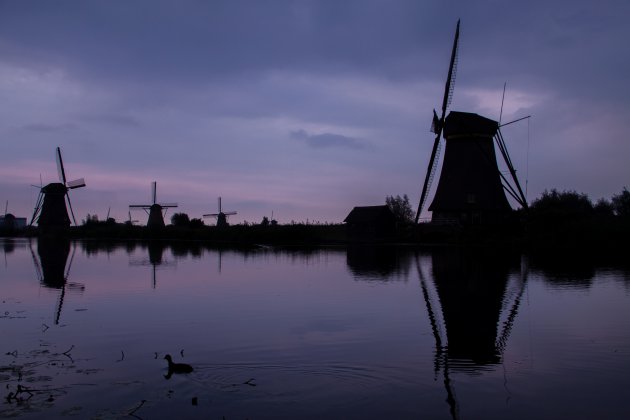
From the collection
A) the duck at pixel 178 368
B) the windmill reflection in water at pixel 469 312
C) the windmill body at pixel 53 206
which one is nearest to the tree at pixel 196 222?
the windmill body at pixel 53 206

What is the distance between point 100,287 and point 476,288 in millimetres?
12226

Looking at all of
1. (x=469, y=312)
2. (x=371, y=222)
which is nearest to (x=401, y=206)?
(x=371, y=222)

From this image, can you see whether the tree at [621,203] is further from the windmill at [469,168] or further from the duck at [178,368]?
the duck at [178,368]

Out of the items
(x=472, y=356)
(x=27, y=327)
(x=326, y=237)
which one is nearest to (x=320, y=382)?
(x=472, y=356)

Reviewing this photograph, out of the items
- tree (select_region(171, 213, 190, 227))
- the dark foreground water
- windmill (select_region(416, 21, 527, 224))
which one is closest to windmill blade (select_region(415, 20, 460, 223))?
windmill (select_region(416, 21, 527, 224))

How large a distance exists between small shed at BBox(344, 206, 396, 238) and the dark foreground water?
107ft

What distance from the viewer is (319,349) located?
31.5 ft

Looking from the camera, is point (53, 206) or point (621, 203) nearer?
point (621, 203)

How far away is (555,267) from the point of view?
2539cm

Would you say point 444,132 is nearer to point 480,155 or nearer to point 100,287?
point 480,155

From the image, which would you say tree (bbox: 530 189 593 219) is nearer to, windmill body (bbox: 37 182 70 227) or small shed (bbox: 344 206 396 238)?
small shed (bbox: 344 206 396 238)

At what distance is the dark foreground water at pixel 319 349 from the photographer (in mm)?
6785

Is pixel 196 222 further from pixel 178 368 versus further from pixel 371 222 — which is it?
pixel 178 368

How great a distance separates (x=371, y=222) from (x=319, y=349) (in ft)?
143
